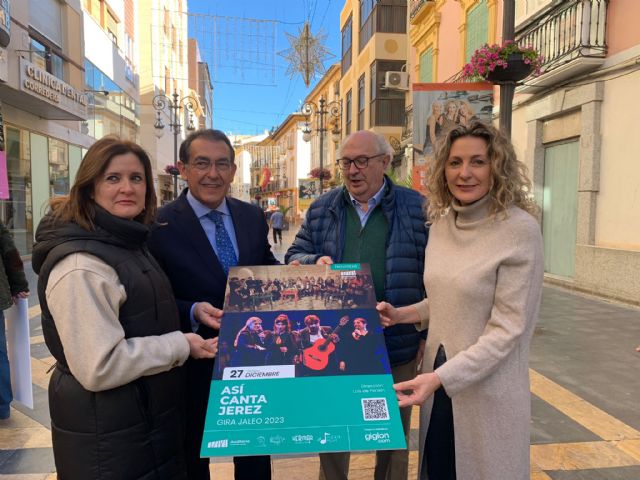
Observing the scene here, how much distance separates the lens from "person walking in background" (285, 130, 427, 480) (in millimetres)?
2428

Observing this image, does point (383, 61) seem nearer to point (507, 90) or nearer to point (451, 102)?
point (451, 102)

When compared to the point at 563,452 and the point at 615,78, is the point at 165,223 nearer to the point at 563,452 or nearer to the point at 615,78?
the point at 563,452

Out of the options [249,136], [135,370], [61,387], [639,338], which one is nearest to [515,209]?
[135,370]

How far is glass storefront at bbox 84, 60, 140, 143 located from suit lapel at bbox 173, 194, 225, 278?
15.5 meters

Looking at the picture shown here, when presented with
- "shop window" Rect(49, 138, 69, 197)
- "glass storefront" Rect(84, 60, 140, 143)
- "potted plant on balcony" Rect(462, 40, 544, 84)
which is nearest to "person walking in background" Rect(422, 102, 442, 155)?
"potted plant on balcony" Rect(462, 40, 544, 84)

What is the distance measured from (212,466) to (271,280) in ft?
6.25

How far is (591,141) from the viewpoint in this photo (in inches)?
328

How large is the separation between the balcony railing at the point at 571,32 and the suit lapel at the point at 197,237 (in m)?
7.85

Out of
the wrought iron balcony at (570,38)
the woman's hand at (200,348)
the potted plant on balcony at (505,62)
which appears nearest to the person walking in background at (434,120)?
the potted plant on balcony at (505,62)

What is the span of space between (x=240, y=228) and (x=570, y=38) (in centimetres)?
881

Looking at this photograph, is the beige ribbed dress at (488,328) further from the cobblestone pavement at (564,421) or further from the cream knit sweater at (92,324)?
the cobblestone pavement at (564,421)

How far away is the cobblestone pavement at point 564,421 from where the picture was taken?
297 cm

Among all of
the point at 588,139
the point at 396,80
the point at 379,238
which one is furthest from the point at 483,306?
the point at 396,80

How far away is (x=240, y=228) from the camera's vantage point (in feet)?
7.97
